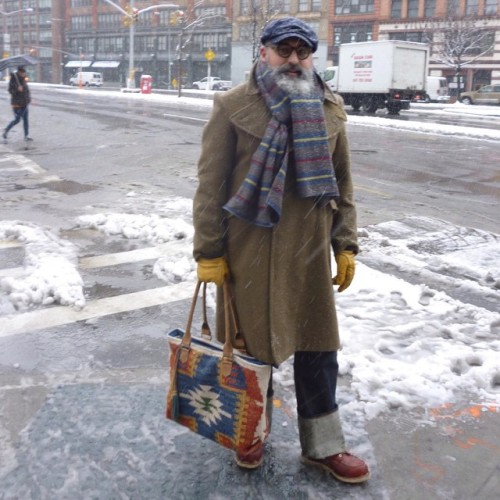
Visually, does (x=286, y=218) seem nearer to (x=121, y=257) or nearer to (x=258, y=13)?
(x=121, y=257)

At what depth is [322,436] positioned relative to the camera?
2.89m

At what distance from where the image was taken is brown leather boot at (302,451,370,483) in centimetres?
284

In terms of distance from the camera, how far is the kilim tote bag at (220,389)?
8.58 ft

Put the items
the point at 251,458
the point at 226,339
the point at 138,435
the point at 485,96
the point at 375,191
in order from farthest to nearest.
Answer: the point at 485,96, the point at 375,191, the point at 138,435, the point at 251,458, the point at 226,339

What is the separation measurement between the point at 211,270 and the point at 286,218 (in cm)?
38

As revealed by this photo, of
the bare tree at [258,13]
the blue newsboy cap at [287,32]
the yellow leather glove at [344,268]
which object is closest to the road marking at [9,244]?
the yellow leather glove at [344,268]

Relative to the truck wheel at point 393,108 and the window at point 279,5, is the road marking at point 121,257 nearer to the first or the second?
the truck wheel at point 393,108

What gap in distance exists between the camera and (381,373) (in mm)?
3822

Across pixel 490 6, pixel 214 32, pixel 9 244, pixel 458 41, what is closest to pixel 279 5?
pixel 458 41

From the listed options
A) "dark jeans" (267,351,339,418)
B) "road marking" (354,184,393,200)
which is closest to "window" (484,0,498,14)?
"road marking" (354,184,393,200)

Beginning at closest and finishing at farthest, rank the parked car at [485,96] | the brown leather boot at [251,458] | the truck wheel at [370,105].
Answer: the brown leather boot at [251,458], the truck wheel at [370,105], the parked car at [485,96]

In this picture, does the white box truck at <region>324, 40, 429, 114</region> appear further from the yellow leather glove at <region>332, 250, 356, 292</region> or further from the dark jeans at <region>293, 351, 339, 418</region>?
the dark jeans at <region>293, 351, 339, 418</region>

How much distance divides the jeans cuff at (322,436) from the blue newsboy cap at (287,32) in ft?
5.34

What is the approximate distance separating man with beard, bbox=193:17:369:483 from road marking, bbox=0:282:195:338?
2.20 m
